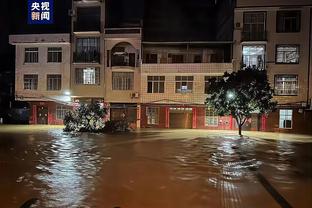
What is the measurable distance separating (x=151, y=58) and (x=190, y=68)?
4.71m

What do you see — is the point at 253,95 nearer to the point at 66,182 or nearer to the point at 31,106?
the point at 66,182

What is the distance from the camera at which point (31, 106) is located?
46.1 metres

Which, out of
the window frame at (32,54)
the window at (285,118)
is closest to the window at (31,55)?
the window frame at (32,54)

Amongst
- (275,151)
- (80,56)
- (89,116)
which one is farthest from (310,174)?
(80,56)

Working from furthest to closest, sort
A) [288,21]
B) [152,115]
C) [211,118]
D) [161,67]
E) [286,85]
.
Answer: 1. [152,115]
2. [161,67]
3. [211,118]
4. [288,21]
5. [286,85]

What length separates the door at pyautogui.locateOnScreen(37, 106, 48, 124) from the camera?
150 ft

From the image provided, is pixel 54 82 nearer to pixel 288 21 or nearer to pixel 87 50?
pixel 87 50

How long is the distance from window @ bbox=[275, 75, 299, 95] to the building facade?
3.7 inches

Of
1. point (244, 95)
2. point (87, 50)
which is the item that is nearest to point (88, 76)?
point (87, 50)

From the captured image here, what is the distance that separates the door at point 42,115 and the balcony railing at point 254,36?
2305cm

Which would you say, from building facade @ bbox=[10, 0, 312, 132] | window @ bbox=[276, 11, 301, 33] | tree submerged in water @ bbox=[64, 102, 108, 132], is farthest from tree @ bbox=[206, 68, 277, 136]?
tree submerged in water @ bbox=[64, 102, 108, 132]

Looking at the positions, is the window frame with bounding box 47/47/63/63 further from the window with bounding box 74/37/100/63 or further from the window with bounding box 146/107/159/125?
the window with bounding box 146/107/159/125

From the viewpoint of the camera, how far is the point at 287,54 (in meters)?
40.5

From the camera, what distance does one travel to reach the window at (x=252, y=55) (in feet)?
134
